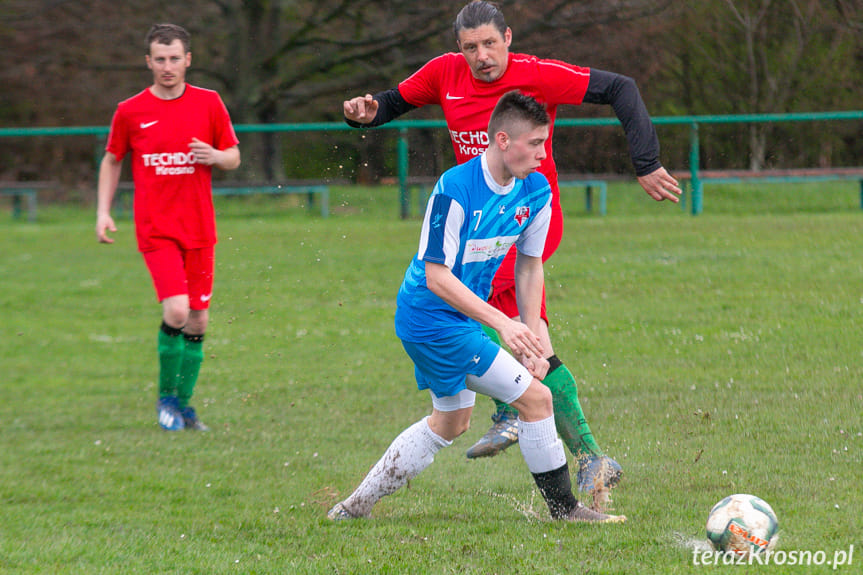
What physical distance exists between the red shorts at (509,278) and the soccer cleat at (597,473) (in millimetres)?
721

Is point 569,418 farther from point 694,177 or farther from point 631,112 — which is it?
point 694,177

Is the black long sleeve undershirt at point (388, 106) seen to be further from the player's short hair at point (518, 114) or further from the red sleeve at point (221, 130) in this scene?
the red sleeve at point (221, 130)

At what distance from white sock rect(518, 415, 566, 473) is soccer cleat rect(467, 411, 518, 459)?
1.05 meters

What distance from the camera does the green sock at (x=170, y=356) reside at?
247 inches

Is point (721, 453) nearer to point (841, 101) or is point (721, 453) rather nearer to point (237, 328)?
point (237, 328)

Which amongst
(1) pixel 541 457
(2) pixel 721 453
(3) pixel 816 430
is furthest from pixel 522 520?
(3) pixel 816 430

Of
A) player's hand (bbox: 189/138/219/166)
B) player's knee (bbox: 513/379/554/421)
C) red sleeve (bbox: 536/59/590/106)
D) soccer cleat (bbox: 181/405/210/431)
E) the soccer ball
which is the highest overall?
red sleeve (bbox: 536/59/590/106)

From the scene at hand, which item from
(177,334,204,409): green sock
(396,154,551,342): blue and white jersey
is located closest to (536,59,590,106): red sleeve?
(396,154,551,342): blue and white jersey

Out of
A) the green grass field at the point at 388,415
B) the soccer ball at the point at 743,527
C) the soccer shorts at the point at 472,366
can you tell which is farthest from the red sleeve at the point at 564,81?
the soccer ball at the point at 743,527

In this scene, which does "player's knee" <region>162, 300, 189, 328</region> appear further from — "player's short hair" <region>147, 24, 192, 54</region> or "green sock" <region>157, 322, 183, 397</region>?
"player's short hair" <region>147, 24, 192, 54</region>

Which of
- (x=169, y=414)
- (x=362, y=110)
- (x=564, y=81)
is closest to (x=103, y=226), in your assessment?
(x=169, y=414)

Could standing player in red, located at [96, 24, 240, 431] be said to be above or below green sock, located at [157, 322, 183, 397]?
above

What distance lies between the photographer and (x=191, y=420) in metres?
6.28

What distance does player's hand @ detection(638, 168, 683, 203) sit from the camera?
4.32 meters
